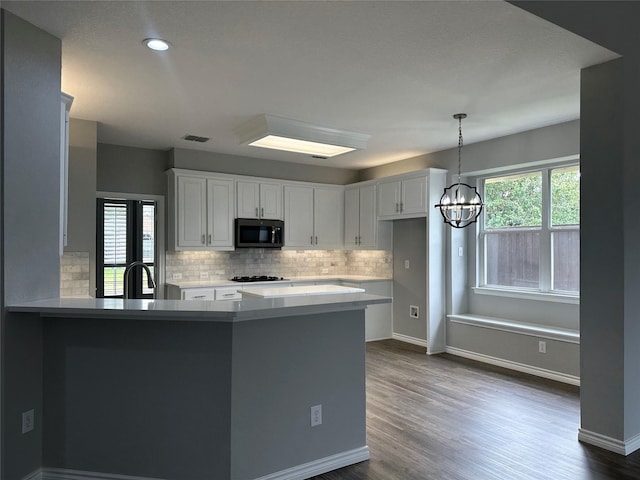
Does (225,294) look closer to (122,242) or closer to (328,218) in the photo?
(122,242)

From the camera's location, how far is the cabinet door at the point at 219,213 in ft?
19.3

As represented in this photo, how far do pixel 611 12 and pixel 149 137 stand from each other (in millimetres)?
4485

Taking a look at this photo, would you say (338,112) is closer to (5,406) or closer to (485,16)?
(485,16)

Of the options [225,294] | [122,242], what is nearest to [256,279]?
[225,294]

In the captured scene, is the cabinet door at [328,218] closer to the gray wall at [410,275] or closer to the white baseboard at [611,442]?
the gray wall at [410,275]

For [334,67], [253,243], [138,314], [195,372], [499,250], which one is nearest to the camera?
[138,314]

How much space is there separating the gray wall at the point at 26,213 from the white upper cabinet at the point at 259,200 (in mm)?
3431

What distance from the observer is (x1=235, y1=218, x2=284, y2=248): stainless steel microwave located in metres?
6.08

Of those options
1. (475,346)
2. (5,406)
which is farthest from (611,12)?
(5,406)

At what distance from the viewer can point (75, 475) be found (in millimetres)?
2504

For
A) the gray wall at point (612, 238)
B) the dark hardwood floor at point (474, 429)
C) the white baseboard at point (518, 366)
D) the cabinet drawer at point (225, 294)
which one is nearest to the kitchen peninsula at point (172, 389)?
the dark hardwood floor at point (474, 429)

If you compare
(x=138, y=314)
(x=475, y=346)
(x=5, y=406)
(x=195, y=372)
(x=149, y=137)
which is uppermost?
(x=149, y=137)

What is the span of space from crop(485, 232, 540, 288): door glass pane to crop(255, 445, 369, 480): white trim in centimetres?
332

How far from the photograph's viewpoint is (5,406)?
92.7 inches
